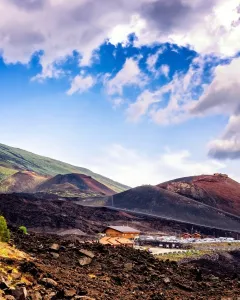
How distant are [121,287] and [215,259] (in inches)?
1951

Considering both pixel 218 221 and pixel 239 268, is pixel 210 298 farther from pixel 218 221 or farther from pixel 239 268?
pixel 218 221

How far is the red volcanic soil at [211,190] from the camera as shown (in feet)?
479

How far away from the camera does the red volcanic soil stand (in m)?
146

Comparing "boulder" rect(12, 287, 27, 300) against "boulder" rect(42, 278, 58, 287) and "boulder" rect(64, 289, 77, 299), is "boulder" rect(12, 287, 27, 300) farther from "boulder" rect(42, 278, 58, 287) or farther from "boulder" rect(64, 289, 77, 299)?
"boulder" rect(42, 278, 58, 287)

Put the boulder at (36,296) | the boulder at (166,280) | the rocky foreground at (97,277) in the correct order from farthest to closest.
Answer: the boulder at (166,280), the rocky foreground at (97,277), the boulder at (36,296)

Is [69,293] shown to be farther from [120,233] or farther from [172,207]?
[172,207]

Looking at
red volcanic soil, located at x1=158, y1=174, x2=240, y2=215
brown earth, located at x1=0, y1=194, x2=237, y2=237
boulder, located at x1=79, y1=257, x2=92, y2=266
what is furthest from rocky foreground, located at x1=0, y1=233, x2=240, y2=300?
red volcanic soil, located at x1=158, y1=174, x2=240, y2=215

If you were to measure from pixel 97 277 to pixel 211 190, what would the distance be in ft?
439

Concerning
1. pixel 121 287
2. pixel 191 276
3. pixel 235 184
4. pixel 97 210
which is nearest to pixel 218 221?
pixel 97 210

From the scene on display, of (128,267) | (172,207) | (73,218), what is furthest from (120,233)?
(128,267)

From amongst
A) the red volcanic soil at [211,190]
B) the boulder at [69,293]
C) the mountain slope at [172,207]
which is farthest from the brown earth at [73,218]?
the boulder at [69,293]

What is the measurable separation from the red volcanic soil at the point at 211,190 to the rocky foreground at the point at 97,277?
114 meters

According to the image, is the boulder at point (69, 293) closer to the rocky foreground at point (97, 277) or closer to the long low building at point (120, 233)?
the rocky foreground at point (97, 277)

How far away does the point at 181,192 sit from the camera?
488ft
